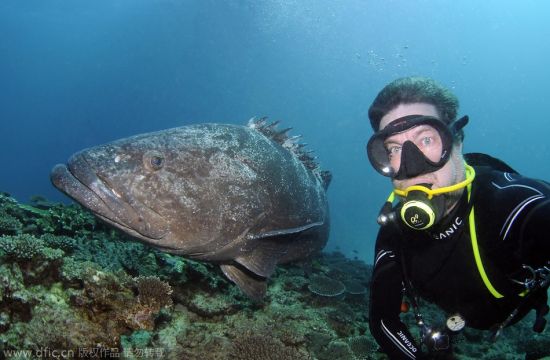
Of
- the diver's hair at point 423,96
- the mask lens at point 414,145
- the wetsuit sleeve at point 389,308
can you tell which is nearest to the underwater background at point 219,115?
the wetsuit sleeve at point 389,308

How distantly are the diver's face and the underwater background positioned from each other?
2079 mm

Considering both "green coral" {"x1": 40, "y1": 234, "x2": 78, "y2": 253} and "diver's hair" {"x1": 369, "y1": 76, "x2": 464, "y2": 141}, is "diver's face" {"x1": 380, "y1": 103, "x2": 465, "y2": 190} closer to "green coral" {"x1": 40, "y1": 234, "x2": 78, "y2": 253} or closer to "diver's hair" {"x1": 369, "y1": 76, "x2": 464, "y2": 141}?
"diver's hair" {"x1": 369, "y1": 76, "x2": 464, "y2": 141}

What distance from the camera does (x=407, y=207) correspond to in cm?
251

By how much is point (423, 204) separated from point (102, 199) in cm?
245

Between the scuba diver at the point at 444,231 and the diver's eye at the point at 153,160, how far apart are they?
187 centimetres

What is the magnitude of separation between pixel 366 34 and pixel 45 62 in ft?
311

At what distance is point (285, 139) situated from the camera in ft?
15.7

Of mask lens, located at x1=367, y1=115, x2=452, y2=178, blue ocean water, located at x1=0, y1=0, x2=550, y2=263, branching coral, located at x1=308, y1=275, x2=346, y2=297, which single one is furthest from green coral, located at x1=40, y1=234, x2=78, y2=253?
blue ocean water, located at x1=0, y1=0, x2=550, y2=263

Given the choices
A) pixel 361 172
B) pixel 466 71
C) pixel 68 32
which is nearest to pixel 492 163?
pixel 68 32

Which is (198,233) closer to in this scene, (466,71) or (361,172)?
(361,172)

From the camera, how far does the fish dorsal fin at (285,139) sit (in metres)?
4.61

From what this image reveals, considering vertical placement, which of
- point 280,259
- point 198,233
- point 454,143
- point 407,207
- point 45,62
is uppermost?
point 45,62

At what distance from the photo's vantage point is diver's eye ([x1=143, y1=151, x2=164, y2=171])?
2.97m

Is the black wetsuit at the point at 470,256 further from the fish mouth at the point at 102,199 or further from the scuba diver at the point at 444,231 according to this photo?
the fish mouth at the point at 102,199
